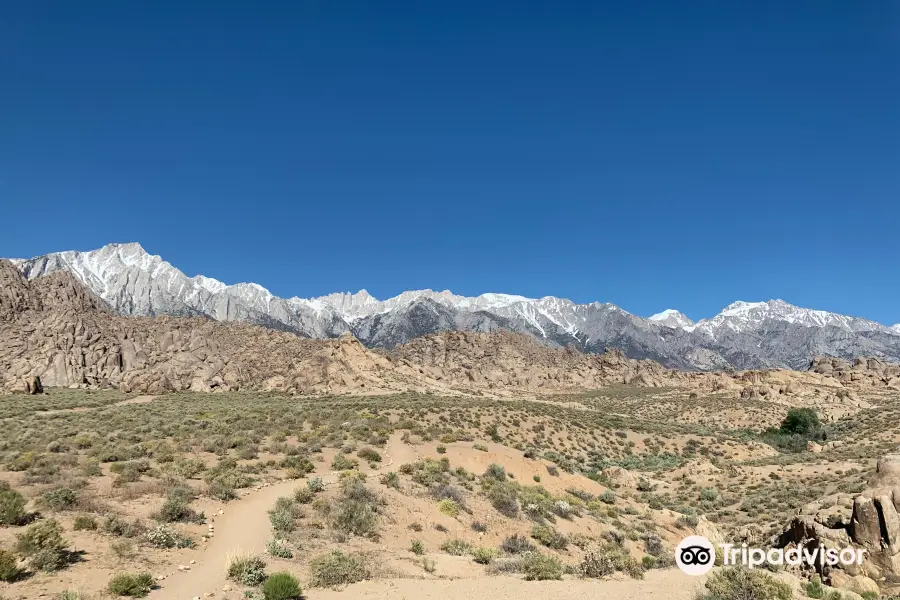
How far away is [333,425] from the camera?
3478 cm

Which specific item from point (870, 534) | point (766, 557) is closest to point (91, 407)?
point (766, 557)

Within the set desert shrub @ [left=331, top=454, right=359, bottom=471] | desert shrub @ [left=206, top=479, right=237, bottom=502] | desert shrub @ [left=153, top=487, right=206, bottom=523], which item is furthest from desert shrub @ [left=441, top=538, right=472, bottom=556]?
desert shrub @ [left=331, top=454, right=359, bottom=471]

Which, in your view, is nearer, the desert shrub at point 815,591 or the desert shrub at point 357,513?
the desert shrub at point 815,591

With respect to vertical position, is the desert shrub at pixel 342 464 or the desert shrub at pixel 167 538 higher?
the desert shrub at pixel 167 538

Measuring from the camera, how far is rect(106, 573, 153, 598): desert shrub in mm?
9648

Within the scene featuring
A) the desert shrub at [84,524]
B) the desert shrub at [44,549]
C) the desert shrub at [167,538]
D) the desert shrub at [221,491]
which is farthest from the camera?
the desert shrub at [221,491]

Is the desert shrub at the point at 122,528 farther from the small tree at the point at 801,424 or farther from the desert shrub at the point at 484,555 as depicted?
the small tree at the point at 801,424

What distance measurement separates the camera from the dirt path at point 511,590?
1083cm

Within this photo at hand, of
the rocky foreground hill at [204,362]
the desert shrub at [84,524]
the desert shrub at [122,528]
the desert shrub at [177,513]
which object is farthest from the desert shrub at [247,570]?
the rocky foreground hill at [204,362]

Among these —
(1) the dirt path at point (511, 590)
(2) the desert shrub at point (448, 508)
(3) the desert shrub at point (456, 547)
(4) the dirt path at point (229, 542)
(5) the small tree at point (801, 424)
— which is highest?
(4) the dirt path at point (229, 542)

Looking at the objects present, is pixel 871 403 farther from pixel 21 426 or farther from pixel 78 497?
pixel 21 426

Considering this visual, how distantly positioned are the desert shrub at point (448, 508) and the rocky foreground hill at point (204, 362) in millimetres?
51707

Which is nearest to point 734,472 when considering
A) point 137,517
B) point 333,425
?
point 333,425

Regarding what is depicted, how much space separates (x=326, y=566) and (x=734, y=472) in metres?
33.3
